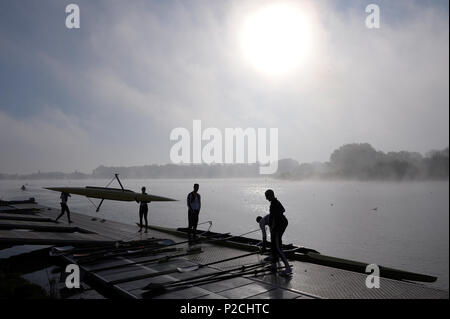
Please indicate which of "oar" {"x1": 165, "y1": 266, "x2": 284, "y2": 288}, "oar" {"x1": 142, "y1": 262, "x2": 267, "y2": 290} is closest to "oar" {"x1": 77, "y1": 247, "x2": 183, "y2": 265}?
"oar" {"x1": 142, "y1": 262, "x2": 267, "y2": 290}

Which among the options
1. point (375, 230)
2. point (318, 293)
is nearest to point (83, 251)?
point (318, 293)

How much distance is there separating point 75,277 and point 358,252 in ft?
82.7

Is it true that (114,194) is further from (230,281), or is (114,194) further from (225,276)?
(230,281)

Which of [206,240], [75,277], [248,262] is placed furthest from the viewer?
[206,240]

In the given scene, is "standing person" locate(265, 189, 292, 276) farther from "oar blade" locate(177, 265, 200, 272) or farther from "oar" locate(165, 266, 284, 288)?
"oar blade" locate(177, 265, 200, 272)

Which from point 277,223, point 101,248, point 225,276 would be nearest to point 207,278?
point 225,276

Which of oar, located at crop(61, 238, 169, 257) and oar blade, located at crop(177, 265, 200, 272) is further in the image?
oar, located at crop(61, 238, 169, 257)

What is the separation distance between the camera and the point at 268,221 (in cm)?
1010

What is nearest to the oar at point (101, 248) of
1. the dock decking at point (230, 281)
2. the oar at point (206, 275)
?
the dock decking at point (230, 281)

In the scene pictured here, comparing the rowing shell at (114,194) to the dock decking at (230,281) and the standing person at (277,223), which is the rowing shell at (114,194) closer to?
the dock decking at (230,281)

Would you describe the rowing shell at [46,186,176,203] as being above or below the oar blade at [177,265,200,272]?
above

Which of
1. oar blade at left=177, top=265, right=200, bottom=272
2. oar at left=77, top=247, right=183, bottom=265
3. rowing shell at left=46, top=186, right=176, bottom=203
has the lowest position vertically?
oar at left=77, top=247, right=183, bottom=265

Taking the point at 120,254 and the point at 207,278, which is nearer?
the point at 207,278
